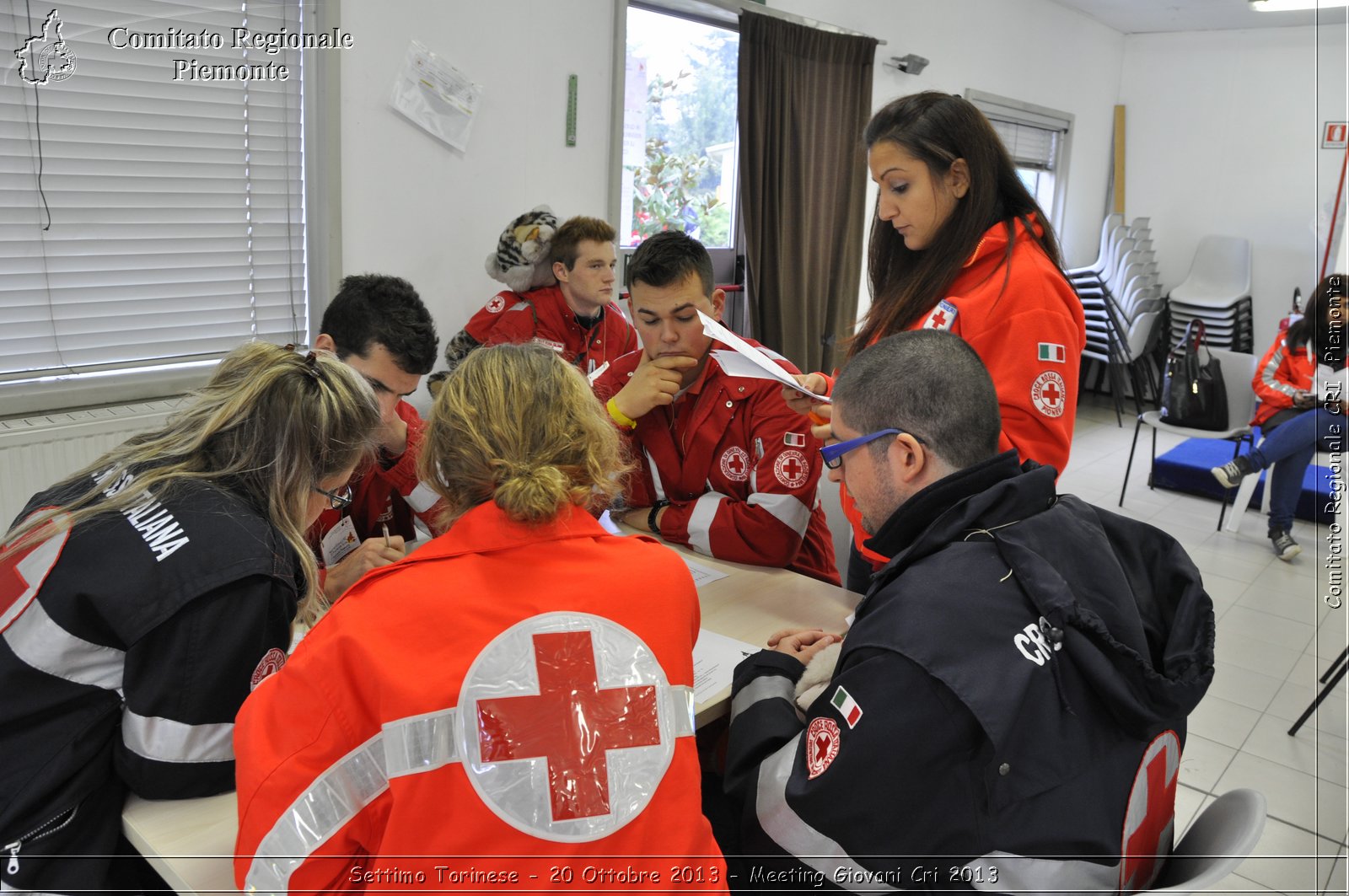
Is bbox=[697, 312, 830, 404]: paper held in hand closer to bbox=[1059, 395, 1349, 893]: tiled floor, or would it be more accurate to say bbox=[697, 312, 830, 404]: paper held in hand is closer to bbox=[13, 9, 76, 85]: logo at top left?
bbox=[1059, 395, 1349, 893]: tiled floor

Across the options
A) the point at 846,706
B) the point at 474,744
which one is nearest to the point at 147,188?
the point at 474,744

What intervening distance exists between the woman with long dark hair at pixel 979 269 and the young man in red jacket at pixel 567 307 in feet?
5.53

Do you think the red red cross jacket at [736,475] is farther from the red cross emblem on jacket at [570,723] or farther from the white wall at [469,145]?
the white wall at [469,145]

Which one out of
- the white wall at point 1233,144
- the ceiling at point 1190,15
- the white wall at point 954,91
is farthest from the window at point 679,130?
the white wall at point 1233,144

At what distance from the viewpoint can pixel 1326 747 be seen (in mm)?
3115

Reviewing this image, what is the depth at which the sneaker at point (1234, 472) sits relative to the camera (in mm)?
5098

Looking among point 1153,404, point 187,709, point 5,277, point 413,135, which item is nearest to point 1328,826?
point 187,709

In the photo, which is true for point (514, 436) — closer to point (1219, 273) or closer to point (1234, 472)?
point (1234, 472)

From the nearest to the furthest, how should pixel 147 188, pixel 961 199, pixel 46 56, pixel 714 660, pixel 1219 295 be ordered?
pixel 714 660
pixel 961 199
pixel 46 56
pixel 147 188
pixel 1219 295

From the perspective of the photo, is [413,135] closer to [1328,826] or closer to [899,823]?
[899,823]

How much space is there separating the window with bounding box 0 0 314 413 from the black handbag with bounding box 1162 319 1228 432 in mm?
4768

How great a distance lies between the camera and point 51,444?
2.70 metres

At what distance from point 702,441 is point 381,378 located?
781 mm

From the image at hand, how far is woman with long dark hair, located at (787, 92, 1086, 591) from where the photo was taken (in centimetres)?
184
